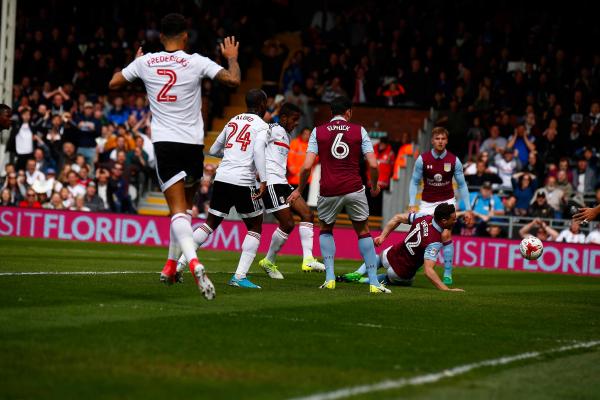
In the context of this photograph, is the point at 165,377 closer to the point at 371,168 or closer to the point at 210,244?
the point at 371,168

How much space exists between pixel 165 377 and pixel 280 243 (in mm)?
8401

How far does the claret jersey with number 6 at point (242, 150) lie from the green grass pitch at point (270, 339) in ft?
4.35

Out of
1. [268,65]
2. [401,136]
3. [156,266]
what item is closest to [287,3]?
[268,65]

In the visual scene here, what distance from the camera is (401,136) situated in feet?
99.7

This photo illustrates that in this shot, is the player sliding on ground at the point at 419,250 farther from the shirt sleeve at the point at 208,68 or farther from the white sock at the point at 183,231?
the shirt sleeve at the point at 208,68

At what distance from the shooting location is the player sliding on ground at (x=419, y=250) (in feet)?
47.7

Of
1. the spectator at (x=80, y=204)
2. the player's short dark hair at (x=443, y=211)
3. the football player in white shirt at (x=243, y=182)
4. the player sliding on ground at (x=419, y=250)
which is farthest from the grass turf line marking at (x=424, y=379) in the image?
the spectator at (x=80, y=204)

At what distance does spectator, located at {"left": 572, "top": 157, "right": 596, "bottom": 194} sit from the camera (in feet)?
85.6

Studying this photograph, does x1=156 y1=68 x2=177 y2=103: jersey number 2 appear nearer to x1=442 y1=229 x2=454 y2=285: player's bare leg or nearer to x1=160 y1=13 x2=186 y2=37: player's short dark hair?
x1=160 y1=13 x2=186 y2=37: player's short dark hair

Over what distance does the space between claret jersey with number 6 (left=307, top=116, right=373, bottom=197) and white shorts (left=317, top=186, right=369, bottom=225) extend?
61 mm

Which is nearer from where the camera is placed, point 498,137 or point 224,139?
point 224,139

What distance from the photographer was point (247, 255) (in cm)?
1348

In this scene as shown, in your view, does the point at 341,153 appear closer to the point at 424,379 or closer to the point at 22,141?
the point at 424,379

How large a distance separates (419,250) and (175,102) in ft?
15.7
